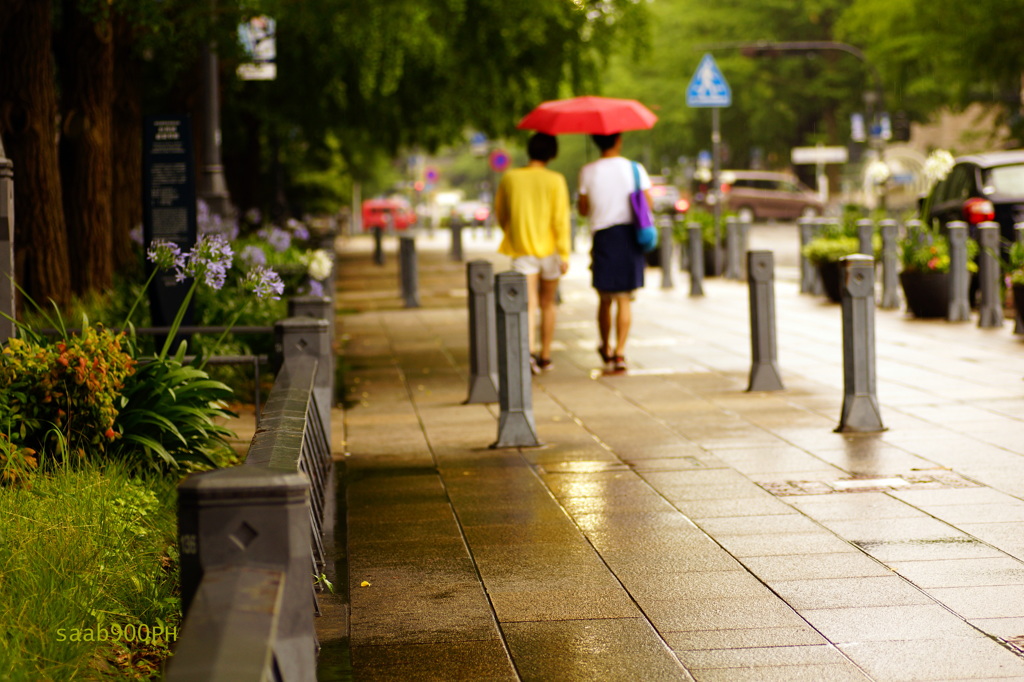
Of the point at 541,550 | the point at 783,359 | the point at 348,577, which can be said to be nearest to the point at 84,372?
the point at 348,577

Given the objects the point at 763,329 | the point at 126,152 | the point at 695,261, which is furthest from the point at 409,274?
the point at 763,329

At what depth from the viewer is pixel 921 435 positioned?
8.55 metres

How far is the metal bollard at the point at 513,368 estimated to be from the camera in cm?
855

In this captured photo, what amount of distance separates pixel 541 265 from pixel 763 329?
6.90 feet

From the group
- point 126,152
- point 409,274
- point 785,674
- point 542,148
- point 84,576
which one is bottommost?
point 785,674

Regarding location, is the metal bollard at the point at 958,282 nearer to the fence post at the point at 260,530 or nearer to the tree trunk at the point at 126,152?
the tree trunk at the point at 126,152

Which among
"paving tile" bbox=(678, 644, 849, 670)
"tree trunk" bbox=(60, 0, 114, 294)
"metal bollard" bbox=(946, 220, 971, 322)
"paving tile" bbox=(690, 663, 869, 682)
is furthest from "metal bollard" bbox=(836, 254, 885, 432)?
"tree trunk" bbox=(60, 0, 114, 294)

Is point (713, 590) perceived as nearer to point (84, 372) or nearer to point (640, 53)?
point (84, 372)

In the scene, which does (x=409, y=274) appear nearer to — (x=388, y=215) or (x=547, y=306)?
(x=547, y=306)

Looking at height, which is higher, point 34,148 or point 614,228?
point 34,148

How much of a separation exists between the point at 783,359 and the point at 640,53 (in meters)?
10.0

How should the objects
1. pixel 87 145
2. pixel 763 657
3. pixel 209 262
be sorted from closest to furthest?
pixel 763 657
pixel 209 262
pixel 87 145

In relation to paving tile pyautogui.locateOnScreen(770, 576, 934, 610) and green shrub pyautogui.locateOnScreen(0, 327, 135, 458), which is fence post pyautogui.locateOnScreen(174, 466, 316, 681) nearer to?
paving tile pyautogui.locateOnScreen(770, 576, 934, 610)

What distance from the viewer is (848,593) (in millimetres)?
5172
